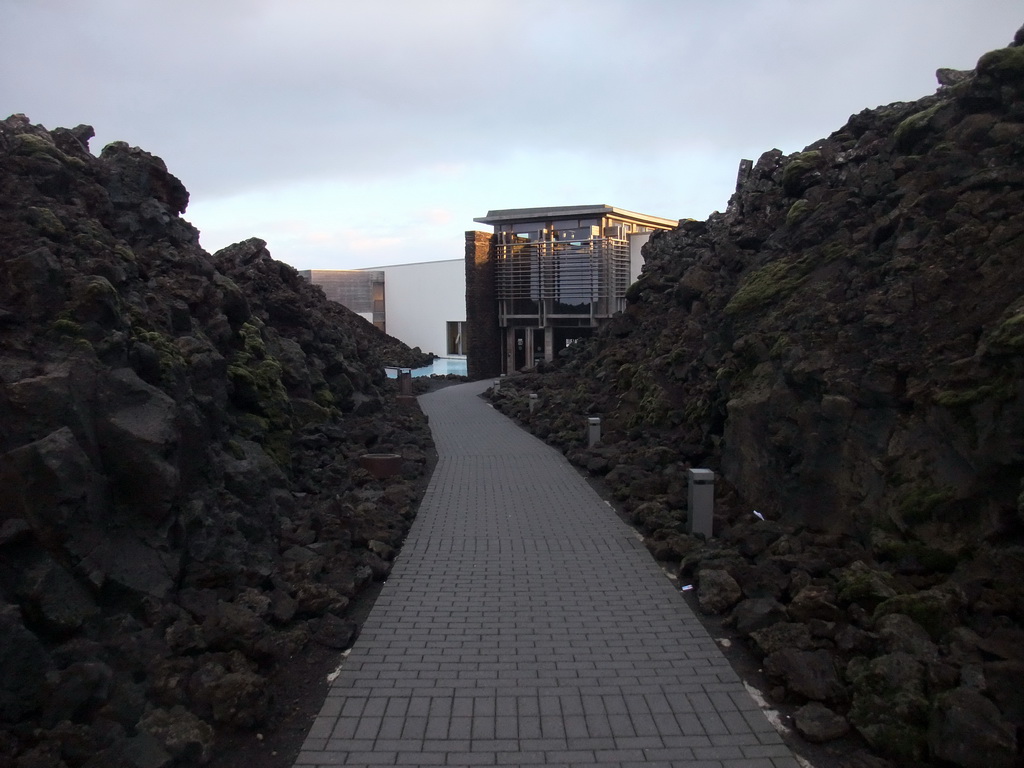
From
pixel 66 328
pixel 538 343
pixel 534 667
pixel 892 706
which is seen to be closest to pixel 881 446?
pixel 892 706

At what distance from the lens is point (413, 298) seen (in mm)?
53062

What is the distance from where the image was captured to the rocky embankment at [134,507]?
16.0ft

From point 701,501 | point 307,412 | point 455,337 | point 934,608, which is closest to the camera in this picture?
point 934,608

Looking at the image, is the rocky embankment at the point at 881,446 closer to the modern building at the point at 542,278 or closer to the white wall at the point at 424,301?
the modern building at the point at 542,278

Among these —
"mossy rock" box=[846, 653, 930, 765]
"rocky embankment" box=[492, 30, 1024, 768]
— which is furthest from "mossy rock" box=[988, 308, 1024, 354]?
"mossy rock" box=[846, 653, 930, 765]

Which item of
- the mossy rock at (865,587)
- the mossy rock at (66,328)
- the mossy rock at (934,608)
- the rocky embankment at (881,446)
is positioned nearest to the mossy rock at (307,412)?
the rocky embankment at (881,446)

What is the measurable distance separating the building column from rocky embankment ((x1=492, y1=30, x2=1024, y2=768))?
2316 centimetres

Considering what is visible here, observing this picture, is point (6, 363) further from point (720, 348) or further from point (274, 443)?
point (720, 348)

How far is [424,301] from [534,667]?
155ft

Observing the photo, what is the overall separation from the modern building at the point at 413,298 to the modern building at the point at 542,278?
1022 centimetres

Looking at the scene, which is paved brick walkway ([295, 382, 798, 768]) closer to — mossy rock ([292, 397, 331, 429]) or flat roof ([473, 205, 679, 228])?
mossy rock ([292, 397, 331, 429])

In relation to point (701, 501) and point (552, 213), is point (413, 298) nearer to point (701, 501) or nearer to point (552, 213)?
point (552, 213)

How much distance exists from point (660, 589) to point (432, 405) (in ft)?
64.7

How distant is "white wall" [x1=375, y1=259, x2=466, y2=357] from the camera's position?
165ft
